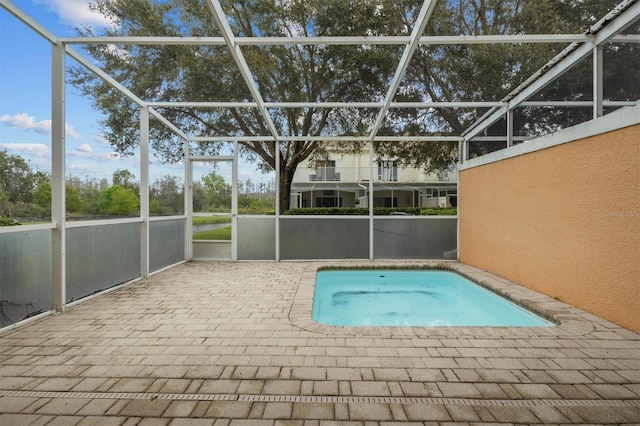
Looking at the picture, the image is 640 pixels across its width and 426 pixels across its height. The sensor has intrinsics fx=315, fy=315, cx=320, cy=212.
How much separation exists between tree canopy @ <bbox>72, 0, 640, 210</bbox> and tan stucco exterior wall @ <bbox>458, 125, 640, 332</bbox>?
83 cm

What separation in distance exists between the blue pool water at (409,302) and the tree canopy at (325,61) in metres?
2.88

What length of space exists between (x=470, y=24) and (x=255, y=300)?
5.73 metres

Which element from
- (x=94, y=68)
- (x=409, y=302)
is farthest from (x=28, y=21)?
(x=409, y=302)

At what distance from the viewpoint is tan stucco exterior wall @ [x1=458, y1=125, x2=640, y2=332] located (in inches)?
128

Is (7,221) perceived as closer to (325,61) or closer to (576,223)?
(325,61)

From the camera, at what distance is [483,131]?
259 inches

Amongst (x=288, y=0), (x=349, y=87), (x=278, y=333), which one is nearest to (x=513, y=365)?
(x=278, y=333)

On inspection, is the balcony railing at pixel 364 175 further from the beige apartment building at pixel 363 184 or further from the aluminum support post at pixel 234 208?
the aluminum support post at pixel 234 208

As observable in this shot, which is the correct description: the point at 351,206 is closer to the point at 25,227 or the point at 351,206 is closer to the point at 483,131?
the point at 483,131

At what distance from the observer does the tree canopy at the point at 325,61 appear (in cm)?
468

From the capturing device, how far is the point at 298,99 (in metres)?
6.44

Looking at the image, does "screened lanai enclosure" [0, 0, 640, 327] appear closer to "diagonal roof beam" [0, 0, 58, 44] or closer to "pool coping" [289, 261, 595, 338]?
"diagonal roof beam" [0, 0, 58, 44]

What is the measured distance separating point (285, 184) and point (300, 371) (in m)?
5.91

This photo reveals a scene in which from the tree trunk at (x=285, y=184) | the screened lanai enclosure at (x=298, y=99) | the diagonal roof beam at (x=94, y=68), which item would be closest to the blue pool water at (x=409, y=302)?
the screened lanai enclosure at (x=298, y=99)
